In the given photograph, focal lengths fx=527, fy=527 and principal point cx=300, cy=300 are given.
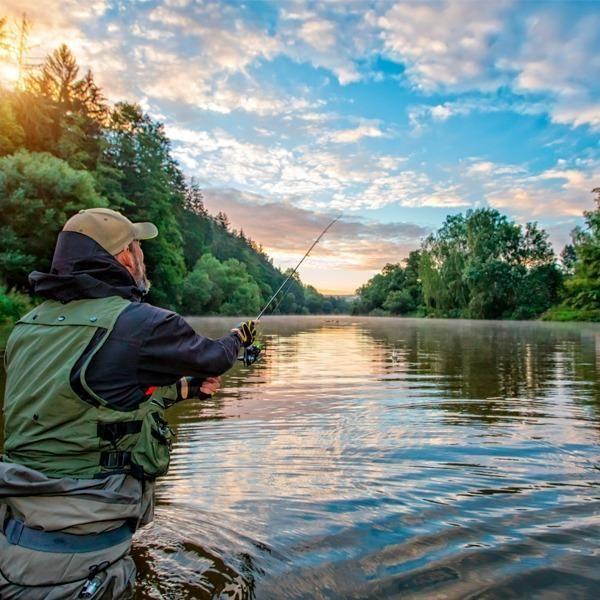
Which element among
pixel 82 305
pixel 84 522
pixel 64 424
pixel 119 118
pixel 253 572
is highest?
pixel 119 118

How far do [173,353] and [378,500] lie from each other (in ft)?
8.37

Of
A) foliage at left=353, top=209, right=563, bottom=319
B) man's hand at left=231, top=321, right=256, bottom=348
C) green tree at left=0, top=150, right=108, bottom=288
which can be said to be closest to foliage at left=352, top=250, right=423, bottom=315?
foliage at left=353, top=209, right=563, bottom=319

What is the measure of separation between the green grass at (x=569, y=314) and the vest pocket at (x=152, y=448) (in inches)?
2573

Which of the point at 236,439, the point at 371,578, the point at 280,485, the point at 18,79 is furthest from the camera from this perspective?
the point at 18,79

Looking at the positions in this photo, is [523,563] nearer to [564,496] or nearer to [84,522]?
[564,496]

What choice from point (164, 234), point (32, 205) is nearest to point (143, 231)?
point (32, 205)

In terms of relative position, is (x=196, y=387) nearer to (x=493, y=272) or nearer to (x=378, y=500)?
(x=378, y=500)

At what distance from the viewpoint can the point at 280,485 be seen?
4.53 m

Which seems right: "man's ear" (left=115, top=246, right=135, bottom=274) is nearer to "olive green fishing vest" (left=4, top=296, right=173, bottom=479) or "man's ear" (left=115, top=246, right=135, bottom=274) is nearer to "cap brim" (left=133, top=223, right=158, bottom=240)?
"cap brim" (left=133, top=223, right=158, bottom=240)

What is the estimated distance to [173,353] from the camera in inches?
93.4

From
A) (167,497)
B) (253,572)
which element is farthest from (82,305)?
(167,497)

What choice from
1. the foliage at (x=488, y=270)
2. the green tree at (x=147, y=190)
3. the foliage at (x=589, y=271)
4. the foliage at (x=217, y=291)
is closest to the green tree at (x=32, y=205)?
the green tree at (x=147, y=190)

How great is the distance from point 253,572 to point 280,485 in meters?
1.46

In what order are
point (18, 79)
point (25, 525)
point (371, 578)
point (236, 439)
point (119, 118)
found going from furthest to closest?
point (119, 118), point (18, 79), point (236, 439), point (371, 578), point (25, 525)
